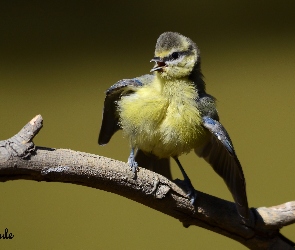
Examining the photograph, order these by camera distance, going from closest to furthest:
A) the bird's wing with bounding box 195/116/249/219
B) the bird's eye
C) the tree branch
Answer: the tree branch < the bird's wing with bounding box 195/116/249/219 < the bird's eye

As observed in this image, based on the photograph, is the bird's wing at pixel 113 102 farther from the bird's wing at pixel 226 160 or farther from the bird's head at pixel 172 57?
the bird's wing at pixel 226 160

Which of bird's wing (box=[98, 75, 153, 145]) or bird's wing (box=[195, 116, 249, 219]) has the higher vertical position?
bird's wing (box=[98, 75, 153, 145])

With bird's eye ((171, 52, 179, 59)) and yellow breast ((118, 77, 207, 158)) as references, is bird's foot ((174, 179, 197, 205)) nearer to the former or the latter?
yellow breast ((118, 77, 207, 158))

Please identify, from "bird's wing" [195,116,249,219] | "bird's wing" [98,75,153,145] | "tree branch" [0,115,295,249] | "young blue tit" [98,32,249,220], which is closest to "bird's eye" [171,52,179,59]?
"young blue tit" [98,32,249,220]

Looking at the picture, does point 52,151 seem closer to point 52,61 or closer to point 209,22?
point 52,61

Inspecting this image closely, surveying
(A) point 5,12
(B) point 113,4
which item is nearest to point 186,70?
(B) point 113,4

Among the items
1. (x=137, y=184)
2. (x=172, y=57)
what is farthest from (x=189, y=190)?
(x=172, y=57)

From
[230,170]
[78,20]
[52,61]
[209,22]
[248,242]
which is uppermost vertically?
[209,22]

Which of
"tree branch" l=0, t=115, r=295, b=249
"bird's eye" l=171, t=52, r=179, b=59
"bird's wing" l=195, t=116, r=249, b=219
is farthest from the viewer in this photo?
"bird's eye" l=171, t=52, r=179, b=59
